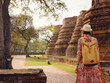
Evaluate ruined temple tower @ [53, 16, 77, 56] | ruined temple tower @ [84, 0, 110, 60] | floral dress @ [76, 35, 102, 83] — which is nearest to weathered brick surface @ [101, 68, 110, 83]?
floral dress @ [76, 35, 102, 83]

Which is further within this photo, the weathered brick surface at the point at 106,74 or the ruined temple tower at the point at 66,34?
the ruined temple tower at the point at 66,34

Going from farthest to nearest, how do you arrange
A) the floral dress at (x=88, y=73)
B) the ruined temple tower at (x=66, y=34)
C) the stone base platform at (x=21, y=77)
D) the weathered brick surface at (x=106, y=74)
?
the ruined temple tower at (x=66, y=34)
the weathered brick surface at (x=106, y=74)
the stone base platform at (x=21, y=77)
the floral dress at (x=88, y=73)

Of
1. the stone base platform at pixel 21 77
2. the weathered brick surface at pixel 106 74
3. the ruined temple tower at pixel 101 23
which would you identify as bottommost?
the weathered brick surface at pixel 106 74

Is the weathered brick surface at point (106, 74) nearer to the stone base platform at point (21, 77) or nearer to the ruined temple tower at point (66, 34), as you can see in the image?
the stone base platform at point (21, 77)

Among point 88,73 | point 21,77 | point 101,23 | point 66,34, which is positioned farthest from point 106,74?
point 66,34

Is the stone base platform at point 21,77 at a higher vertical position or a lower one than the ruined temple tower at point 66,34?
lower

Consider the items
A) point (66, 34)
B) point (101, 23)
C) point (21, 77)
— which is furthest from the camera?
point (66, 34)

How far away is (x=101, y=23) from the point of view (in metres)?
9.77

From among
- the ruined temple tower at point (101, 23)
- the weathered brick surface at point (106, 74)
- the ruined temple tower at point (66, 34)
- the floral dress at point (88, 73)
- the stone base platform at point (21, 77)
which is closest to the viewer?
the floral dress at point (88, 73)

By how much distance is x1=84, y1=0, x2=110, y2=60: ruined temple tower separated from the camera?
9.34 m

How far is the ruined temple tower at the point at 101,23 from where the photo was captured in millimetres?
9344

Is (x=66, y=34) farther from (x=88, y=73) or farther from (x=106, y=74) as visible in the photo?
(x=88, y=73)

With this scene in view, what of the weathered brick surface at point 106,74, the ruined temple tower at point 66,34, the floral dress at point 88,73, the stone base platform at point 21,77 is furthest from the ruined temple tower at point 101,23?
the ruined temple tower at point 66,34

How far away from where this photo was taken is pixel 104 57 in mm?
9266
